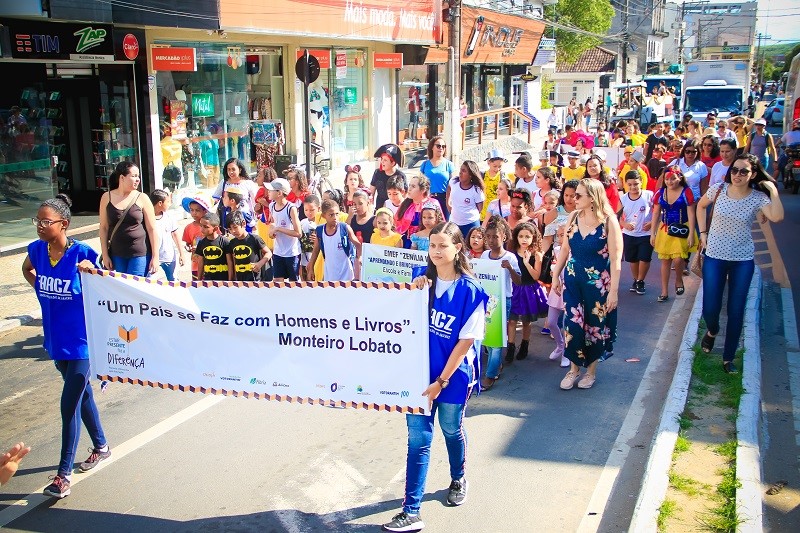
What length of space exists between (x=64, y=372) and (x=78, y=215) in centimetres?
1150

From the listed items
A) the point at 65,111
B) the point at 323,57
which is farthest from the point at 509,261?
the point at 323,57

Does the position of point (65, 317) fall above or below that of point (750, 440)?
above

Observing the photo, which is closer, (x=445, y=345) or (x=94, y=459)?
(x=445, y=345)

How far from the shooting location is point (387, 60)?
2464cm

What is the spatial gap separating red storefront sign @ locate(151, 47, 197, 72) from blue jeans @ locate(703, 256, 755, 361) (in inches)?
452

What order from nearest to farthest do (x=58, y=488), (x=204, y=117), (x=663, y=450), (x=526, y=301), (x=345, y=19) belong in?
(x=58, y=488), (x=663, y=450), (x=526, y=301), (x=204, y=117), (x=345, y=19)

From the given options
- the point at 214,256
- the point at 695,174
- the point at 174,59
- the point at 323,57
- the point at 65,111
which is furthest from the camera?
the point at 323,57

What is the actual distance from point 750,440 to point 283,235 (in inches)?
210

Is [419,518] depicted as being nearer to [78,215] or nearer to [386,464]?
[386,464]

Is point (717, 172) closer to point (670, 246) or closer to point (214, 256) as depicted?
point (670, 246)

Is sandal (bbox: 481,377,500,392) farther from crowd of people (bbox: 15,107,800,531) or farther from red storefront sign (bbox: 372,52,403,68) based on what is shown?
red storefront sign (bbox: 372,52,403,68)

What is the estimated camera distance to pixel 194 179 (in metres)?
18.1

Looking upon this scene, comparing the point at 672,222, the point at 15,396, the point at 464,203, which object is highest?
the point at 464,203

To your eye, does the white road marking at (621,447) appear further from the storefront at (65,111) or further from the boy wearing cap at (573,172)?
the storefront at (65,111)
